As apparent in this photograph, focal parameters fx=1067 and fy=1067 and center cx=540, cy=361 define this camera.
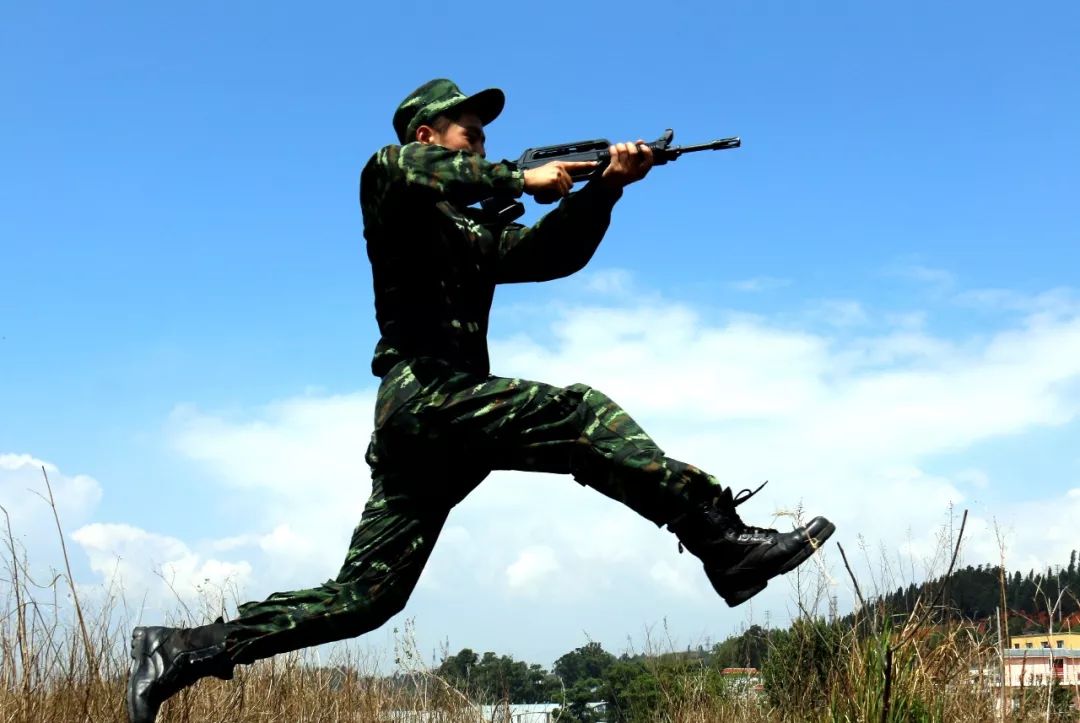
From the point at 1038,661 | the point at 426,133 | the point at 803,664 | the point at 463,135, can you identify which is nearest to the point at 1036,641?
the point at 1038,661

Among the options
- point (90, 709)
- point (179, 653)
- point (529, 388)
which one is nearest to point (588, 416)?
point (529, 388)

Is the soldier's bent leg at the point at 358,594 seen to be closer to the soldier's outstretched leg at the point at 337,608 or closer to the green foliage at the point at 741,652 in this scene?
the soldier's outstretched leg at the point at 337,608

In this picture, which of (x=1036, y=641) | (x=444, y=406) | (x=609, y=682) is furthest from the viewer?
(x=609, y=682)

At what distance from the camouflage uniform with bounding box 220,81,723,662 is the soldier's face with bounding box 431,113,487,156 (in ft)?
0.35

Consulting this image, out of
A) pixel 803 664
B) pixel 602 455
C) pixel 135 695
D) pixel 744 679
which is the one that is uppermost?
pixel 602 455

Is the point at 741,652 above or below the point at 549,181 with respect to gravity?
below

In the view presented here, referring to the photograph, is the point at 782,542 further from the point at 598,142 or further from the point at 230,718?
the point at 230,718

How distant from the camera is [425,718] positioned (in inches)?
248

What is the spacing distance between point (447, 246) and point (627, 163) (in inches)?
28.0

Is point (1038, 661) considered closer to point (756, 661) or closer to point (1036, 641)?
point (1036, 641)

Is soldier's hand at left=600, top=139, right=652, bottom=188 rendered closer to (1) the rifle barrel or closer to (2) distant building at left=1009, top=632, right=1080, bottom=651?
(1) the rifle barrel

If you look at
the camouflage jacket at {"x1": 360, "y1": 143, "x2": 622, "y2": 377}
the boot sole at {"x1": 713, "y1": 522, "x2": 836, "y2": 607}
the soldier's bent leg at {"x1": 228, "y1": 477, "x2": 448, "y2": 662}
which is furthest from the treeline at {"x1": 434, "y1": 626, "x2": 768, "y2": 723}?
the camouflage jacket at {"x1": 360, "y1": 143, "x2": 622, "y2": 377}

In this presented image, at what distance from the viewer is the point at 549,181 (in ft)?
12.3

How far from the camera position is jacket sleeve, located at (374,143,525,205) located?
11.9 ft
